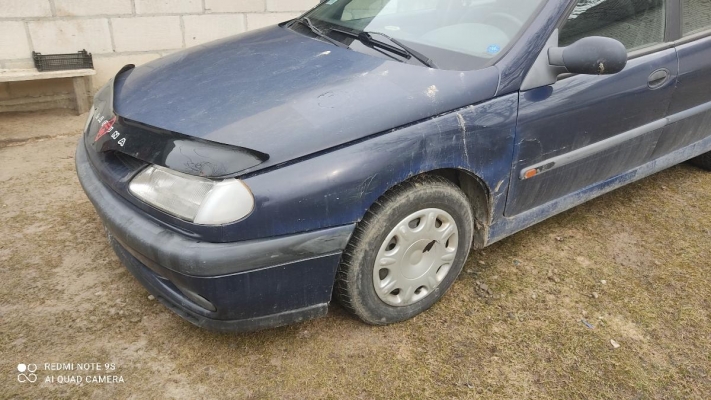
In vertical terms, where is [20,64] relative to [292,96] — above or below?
below

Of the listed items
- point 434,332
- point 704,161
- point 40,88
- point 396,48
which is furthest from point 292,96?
point 40,88

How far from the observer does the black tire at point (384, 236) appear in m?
1.94

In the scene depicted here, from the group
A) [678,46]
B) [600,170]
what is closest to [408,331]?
[600,170]

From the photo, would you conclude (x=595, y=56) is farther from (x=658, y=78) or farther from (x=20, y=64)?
(x=20, y=64)

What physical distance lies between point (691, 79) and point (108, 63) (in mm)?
4712

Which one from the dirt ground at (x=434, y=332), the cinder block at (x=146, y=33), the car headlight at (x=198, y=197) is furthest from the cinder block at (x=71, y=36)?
the car headlight at (x=198, y=197)

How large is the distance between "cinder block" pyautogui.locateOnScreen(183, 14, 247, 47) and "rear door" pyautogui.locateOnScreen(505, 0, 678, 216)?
3.75 metres

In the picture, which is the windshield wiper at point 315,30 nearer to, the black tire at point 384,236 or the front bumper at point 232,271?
the black tire at point 384,236

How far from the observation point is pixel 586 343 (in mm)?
2160

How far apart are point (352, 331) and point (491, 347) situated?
1.92 feet

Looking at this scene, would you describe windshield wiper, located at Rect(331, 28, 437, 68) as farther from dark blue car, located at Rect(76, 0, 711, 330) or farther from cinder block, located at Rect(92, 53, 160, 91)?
cinder block, located at Rect(92, 53, 160, 91)

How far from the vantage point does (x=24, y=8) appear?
171 inches

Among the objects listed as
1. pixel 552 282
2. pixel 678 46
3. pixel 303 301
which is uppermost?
pixel 678 46

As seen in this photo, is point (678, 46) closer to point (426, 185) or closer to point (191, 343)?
point (426, 185)
